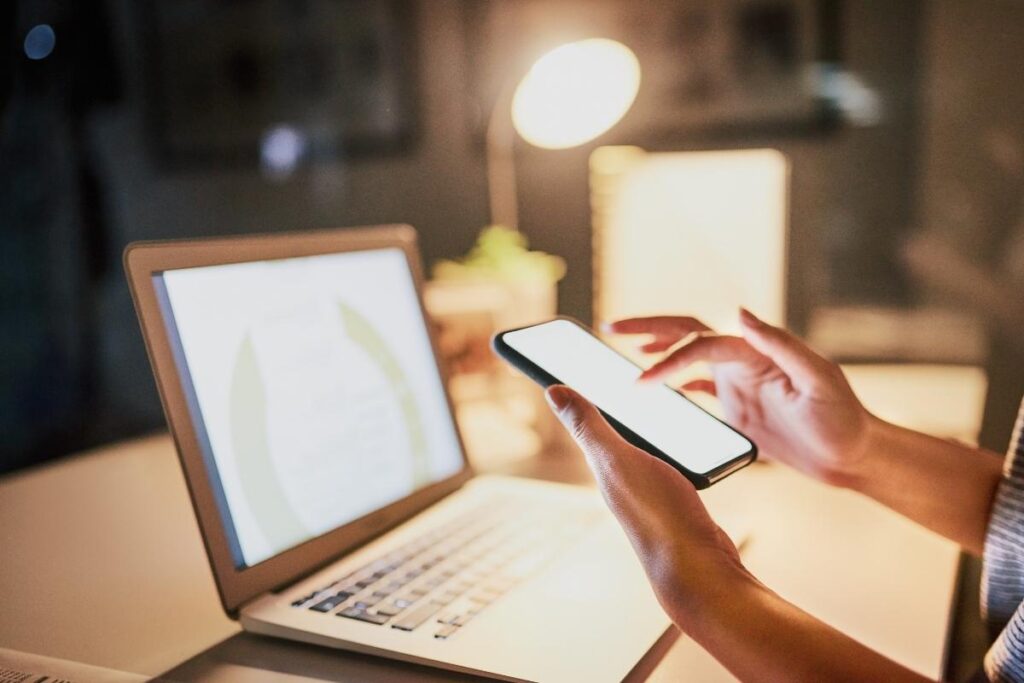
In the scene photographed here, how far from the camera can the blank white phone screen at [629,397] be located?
2.09ft

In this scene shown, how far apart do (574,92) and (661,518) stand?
88 cm

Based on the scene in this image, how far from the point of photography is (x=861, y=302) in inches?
68.9

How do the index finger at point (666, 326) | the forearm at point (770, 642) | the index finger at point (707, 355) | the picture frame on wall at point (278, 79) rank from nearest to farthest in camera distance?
the forearm at point (770, 642)
the index finger at point (707, 355)
the index finger at point (666, 326)
the picture frame on wall at point (278, 79)

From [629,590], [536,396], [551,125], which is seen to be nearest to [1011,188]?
[551,125]

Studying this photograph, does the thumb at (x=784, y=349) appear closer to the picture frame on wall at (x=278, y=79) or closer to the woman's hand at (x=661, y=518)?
the woman's hand at (x=661, y=518)

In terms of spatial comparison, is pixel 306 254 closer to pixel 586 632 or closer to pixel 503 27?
pixel 586 632

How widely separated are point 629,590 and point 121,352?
1887 mm

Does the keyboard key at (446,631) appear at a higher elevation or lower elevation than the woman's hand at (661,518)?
lower

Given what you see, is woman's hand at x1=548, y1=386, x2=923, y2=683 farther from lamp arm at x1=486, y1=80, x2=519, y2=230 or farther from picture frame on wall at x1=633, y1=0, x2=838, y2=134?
picture frame on wall at x1=633, y1=0, x2=838, y2=134

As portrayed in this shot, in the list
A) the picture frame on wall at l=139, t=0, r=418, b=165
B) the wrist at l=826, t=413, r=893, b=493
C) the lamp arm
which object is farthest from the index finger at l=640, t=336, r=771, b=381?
the picture frame on wall at l=139, t=0, r=418, b=165

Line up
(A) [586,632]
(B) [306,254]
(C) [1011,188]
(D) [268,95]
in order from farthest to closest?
(D) [268,95] → (C) [1011,188] → (B) [306,254] → (A) [586,632]

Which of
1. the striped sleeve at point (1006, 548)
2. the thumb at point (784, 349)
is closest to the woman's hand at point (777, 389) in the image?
the thumb at point (784, 349)

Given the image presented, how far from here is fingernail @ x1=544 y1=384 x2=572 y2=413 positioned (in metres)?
0.55

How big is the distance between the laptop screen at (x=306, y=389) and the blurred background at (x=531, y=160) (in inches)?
13.0
